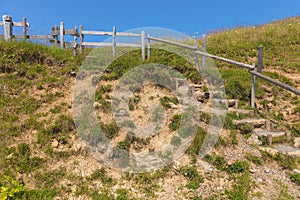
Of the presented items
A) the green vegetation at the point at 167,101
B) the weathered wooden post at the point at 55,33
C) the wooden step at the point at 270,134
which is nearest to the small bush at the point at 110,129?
the green vegetation at the point at 167,101

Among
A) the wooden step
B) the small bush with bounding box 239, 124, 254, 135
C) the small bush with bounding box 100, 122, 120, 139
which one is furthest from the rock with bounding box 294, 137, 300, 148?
the small bush with bounding box 100, 122, 120, 139

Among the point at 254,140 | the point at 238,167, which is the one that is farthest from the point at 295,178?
the point at 254,140

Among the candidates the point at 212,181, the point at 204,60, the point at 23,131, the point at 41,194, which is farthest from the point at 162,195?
the point at 204,60

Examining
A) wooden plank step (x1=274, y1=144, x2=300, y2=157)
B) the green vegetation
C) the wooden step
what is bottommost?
wooden plank step (x1=274, y1=144, x2=300, y2=157)

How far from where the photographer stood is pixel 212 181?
630 cm

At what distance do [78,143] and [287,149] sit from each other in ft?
17.1

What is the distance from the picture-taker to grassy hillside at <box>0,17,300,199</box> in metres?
6.11

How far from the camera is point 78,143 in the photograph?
7359 mm

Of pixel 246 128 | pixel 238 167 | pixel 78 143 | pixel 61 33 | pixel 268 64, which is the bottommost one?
pixel 238 167

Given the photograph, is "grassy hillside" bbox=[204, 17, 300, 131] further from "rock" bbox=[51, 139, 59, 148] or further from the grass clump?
"rock" bbox=[51, 139, 59, 148]

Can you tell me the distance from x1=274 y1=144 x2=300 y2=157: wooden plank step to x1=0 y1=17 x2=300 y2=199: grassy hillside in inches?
8.2

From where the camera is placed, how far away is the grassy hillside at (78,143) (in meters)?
6.11

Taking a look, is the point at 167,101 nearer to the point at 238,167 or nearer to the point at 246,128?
the point at 246,128

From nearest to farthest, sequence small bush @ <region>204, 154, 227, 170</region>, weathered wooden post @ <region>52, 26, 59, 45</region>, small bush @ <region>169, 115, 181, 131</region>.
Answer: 1. small bush @ <region>204, 154, 227, 170</region>
2. small bush @ <region>169, 115, 181, 131</region>
3. weathered wooden post @ <region>52, 26, 59, 45</region>
